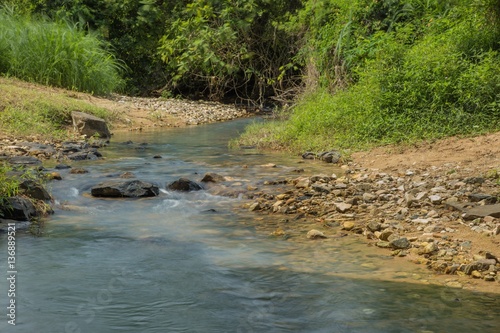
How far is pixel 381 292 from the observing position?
4.46 meters

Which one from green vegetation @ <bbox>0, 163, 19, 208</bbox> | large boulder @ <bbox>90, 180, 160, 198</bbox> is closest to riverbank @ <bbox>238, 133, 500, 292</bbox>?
large boulder @ <bbox>90, 180, 160, 198</bbox>

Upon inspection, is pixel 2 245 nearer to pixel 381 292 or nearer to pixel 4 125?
pixel 381 292

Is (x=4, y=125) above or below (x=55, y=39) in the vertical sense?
below

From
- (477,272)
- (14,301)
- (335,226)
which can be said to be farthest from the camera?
(335,226)

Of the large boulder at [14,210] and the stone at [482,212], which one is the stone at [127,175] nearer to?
the large boulder at [14,210]

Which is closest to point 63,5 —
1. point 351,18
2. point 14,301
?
point 351,18

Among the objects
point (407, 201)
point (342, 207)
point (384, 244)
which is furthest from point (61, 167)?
point (384, 244)

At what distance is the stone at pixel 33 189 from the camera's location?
6.67 metres

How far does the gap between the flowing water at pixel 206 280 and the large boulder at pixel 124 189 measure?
0.20m

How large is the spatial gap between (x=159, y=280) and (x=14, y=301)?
3.08 ft

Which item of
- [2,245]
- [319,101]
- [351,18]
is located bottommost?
[2,245]

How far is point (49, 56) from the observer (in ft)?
49.6

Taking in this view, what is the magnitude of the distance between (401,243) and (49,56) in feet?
38.0

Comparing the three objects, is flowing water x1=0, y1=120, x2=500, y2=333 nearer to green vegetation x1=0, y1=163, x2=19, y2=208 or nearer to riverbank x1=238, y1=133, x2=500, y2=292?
riverbank x1=238, y1=133, x2=500, y2=292
